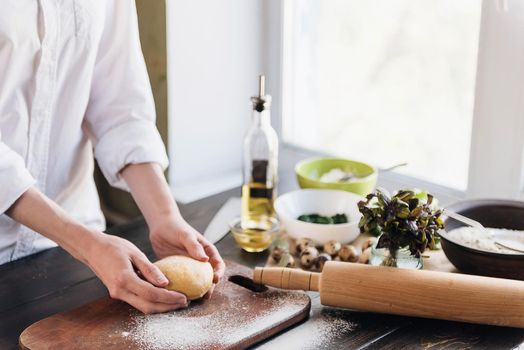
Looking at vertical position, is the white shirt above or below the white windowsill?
above

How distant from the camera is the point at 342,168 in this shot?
1729 millimetres

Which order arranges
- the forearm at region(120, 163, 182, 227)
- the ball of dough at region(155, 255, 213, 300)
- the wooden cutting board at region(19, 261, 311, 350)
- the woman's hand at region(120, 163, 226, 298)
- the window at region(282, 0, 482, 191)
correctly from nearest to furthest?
the wooden cutting board at region(19, 261, 311, 350) → the ball of dough at region(155, 255, 213, 300) → the woman's hand at region(120, 163, 226, 298) → the forearm at region(120, 163, 182, 227) → the window at region(282, 0, 482, 191)

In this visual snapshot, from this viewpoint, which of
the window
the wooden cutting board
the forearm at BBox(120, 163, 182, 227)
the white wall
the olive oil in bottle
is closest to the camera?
the wooden cutting board

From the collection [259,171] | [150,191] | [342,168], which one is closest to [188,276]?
[150,191]

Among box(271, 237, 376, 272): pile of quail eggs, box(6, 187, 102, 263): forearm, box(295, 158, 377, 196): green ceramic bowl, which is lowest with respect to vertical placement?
box(271, 237, 376, 272): pile of quail eggs

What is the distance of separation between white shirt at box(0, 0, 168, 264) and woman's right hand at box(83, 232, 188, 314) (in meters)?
0.19

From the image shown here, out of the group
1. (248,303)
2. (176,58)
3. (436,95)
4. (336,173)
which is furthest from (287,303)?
(176,58)

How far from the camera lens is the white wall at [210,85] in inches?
78.6

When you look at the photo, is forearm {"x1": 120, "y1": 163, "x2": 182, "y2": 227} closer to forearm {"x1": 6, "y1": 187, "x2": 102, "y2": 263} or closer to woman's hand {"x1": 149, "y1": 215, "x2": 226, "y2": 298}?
woman's hand {"x1": 149, "y1": 215, "x2": 226, "y2": 298}

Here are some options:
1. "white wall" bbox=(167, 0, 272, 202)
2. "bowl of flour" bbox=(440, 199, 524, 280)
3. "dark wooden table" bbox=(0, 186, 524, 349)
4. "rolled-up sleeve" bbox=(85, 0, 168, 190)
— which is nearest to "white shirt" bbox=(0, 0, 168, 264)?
"rolled-up sleeve" bbox=(85, 0, 168, 190)

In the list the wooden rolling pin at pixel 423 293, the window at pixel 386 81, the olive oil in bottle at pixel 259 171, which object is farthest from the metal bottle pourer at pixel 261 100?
the window at pixel 386 81

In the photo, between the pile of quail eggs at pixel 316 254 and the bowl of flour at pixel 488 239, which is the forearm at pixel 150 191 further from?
the bowl of flour at pixel 488 239

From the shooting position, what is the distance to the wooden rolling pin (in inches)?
42.8

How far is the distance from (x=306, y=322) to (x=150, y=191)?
44 centimetres
